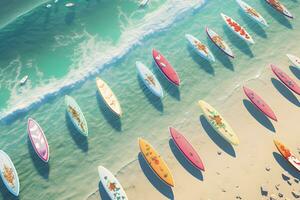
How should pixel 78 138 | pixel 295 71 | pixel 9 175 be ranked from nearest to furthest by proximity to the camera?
1. pixel 9 175
2. pixel 78 138
3. pixel 295 71

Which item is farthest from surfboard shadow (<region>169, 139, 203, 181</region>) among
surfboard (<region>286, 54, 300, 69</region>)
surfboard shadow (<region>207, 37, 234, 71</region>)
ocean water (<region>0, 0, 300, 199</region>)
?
surfboard (<region>286, 54, 300, 69</region>)

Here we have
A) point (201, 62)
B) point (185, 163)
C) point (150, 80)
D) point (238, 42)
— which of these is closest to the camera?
point (185, 163)

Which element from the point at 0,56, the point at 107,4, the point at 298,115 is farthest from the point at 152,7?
the point at 298,115

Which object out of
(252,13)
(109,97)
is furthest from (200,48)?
(109,97)

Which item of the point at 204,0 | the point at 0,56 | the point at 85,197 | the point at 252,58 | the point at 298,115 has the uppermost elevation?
the point at 204,0

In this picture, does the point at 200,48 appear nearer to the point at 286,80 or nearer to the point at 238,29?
the point at 238,29

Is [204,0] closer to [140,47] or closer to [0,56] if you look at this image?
[140,47]

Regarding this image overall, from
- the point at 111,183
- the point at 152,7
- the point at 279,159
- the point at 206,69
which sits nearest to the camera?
the point at 111,183

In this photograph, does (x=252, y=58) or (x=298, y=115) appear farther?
(x=252, y=58)
